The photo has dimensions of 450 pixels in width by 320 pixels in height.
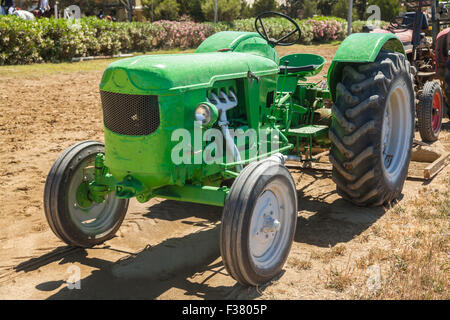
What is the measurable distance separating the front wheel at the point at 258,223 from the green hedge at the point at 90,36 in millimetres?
11400

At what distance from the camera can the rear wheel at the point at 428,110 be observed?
23.0 feet

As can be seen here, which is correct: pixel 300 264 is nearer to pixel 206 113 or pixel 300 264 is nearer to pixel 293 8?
pixel 206 113

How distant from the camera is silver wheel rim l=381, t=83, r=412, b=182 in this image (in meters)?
5.32

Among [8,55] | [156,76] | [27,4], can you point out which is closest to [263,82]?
[156,76]

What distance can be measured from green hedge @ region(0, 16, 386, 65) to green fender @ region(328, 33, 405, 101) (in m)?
10.6

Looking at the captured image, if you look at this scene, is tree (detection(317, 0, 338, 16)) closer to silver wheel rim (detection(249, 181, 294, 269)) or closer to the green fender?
the green fender

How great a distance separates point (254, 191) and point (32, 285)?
1.74m

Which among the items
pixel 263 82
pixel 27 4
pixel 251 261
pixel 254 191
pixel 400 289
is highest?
pixel 27 4

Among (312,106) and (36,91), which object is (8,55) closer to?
(36,91)

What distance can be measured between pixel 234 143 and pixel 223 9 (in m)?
27.9

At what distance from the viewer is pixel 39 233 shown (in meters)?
4.66

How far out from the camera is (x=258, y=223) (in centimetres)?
362

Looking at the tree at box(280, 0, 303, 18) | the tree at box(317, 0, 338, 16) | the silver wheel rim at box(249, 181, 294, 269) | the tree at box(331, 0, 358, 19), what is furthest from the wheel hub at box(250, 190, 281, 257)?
the tree at box(317, 0, 338, 16)

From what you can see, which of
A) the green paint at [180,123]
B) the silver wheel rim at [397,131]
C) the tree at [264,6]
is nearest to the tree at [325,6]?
the tree at [264,6]
